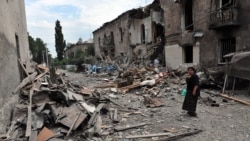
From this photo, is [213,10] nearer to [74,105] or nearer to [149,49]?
[149,49]

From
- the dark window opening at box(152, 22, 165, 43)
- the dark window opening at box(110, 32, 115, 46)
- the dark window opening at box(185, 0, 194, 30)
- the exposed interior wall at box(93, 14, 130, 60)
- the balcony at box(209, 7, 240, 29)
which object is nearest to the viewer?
the balcony at box(209, 7, 240, 29)

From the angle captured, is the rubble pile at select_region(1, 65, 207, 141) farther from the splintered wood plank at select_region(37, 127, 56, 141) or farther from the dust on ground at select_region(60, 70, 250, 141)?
the dust on ground at select_region(60, 70, 250, 141)

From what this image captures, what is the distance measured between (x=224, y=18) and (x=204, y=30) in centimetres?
202

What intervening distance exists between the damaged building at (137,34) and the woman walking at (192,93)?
1365 centimetres

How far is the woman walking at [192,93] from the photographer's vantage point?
715cm

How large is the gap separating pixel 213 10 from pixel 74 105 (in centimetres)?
1113

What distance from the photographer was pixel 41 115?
20.4ft

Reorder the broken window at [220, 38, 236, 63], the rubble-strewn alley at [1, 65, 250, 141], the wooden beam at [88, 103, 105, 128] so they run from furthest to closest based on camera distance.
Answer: the broken window at [220, 38, 236, 63] → the wooden beam at [88, 103, 105, 128] → the rubble-strewn alley at [1, 65, 250, 141]

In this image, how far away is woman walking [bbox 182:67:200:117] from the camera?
7148mm

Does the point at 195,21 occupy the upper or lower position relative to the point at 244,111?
upper

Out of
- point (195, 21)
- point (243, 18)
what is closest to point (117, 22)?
point (195, 21)

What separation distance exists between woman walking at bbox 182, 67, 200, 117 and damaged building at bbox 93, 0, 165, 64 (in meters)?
13.7

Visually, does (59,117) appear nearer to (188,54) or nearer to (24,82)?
(24,82)

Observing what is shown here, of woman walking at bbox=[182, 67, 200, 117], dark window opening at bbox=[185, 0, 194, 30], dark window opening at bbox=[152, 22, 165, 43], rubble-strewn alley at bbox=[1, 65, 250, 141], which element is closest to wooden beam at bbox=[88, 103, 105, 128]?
rubble-strewn alley at bbox=[1, 65, 250, 141]
